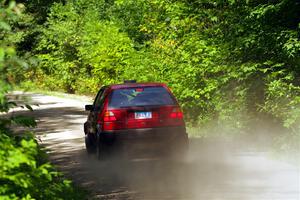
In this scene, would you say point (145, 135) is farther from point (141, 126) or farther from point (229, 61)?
point (229, 61)

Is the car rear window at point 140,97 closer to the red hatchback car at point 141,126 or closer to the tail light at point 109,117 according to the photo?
the red hatchback car at point 141,126

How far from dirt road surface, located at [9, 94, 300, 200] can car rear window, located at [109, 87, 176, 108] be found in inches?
48.8

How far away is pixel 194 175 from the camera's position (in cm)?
1182

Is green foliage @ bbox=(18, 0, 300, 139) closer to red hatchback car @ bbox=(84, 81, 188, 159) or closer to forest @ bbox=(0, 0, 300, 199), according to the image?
forest @ bbox=(0, 0, 300, 199)

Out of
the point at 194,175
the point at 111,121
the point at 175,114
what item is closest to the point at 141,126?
the point at 111,121

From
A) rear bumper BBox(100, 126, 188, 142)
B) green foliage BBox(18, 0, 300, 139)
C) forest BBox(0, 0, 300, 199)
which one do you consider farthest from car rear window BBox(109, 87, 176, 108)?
forest BBox(0, 0, 300, 199)

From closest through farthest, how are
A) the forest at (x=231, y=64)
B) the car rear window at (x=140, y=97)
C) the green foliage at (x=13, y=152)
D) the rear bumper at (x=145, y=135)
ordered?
the green foliage at (x=13, y=152) → the rear bumper at (x=145, y=135) → the car rear window at (x=140, y=97) → the forest at (x=231, y=64)

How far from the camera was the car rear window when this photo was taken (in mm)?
13539

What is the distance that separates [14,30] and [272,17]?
1055 cm

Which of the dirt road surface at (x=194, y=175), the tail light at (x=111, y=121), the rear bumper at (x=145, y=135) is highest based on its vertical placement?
the tail light at (x=111, y=121)

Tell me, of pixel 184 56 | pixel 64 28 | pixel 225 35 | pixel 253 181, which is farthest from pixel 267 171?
pixel 64 28

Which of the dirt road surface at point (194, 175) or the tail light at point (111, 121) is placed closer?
the dirt road surface at point (194, 175)

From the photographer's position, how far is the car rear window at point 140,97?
44.4ft

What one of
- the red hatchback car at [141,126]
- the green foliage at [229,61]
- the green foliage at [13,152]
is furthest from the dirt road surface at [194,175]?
the green foliage at [13,152]
